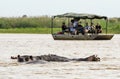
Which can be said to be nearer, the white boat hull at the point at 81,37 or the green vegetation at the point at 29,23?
the white boat hull at the point at 81,37

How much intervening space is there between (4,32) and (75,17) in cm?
1745

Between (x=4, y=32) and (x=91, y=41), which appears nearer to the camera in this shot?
(x=91, y=41)

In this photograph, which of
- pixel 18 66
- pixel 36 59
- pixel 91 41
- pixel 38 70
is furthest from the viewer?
pixel 91 41

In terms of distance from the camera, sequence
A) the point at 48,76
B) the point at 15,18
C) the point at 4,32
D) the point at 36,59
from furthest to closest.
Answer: the point at 15,18, the point at 4,32, the point at 36,59, the point at 48,76

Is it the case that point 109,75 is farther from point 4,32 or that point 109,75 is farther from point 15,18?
point 15,18

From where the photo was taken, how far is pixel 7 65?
20.3 meters

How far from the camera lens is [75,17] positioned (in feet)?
129

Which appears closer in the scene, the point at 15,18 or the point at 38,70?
the point at 38,70

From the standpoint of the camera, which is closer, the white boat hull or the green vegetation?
the white boat hull

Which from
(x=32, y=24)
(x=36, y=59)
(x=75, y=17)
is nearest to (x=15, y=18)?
(x=32, y=24)

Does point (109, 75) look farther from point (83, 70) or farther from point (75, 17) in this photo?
point (75, 17)

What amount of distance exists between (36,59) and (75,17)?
18512 millimetres

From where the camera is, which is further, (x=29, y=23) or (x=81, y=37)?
(x=29, y=23)

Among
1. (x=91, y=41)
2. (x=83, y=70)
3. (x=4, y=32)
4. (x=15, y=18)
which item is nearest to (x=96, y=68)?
(x=83, y=70)
